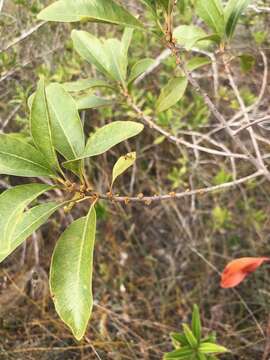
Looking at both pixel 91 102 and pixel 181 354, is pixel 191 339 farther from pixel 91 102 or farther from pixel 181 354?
pixel 91 102

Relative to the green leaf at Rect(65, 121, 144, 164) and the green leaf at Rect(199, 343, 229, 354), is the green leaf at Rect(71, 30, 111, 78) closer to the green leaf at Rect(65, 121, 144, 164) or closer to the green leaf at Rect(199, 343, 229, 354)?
the green leaf at Rect(65, 121, 144, 164)

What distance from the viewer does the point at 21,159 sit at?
99cm

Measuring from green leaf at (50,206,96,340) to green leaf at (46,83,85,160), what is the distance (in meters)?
0.16

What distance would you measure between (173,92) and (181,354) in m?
0.81

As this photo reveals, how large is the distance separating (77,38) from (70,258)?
72 cm

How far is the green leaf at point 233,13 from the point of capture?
120 cm

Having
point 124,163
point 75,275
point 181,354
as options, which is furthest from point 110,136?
point 181,354

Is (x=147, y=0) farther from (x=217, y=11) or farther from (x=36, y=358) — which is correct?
(x=36, y=358)

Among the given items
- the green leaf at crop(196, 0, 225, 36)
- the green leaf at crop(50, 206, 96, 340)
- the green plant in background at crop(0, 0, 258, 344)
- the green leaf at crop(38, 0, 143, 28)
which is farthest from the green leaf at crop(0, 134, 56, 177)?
the green leaf at crop(196, 0, 225, 36)

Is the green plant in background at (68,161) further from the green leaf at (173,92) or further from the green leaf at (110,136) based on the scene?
the green leaf at (173,92)

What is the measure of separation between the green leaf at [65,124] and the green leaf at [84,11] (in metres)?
0.16

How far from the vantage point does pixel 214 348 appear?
1450 millimetres

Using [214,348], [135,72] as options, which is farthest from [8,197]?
[214,348]

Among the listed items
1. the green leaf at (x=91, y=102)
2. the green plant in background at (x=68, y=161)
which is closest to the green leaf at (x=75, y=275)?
the green plant in background at (x=68, y=161)
